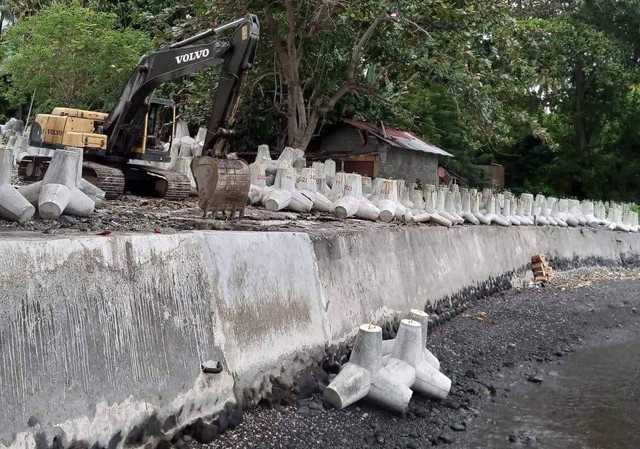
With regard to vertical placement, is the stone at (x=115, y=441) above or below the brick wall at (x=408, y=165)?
below

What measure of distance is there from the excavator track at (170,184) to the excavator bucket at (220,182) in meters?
3.54

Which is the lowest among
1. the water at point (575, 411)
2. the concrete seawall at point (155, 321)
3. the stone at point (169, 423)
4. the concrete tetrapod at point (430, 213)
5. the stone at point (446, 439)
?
the water at point (575, 411)

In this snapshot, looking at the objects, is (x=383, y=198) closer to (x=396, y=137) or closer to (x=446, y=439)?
(x=446, y=439)

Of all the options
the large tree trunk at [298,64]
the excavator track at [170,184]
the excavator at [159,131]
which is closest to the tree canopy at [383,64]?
the large tree trunk at [298,64]

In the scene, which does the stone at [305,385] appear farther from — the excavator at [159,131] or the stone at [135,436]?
the excavator at [159,131]

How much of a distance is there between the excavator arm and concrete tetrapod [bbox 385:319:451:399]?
3.69 m

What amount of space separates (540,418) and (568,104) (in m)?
26.3

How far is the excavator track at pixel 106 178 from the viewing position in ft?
36.0

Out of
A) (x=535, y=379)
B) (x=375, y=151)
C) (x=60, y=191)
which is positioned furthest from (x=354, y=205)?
(x=375, y=151)

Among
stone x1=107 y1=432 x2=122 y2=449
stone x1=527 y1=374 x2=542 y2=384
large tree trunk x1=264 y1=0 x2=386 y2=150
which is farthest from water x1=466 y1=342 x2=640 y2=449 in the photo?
large tree trunk x1=264 y1=0 x2=386 y2=150

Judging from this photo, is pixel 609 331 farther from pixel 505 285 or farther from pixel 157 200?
pixel 157 200

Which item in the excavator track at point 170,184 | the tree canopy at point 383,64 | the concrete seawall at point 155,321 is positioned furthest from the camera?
the tree canopy at point 383,64

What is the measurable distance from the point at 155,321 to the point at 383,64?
46.5 ft

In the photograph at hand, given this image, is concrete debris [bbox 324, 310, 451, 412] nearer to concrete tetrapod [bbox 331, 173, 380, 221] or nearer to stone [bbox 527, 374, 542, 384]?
stone [bbox 527, 374, 542, 384]
